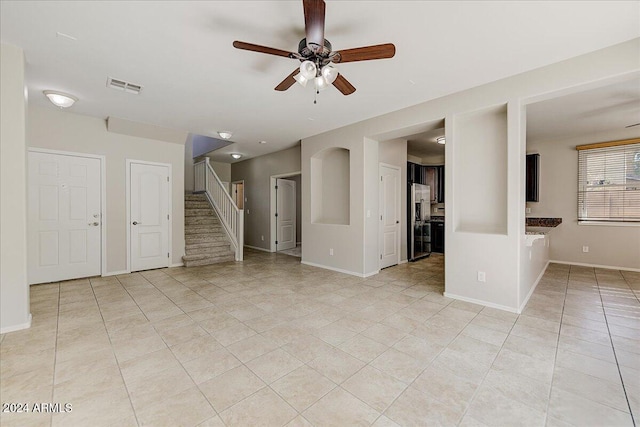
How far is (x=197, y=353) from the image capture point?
2.29 meters

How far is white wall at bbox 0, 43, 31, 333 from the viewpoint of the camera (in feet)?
8.55

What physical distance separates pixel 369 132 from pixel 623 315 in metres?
3.94

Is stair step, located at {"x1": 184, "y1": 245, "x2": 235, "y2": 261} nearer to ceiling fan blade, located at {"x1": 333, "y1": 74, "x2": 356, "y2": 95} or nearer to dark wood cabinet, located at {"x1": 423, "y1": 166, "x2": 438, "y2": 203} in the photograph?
ceiling fan blade, located at {"x1": 333, "y1": 74, "x2": 356, "y2": 95}

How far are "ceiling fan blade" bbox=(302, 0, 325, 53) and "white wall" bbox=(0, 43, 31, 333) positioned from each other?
2.96 m

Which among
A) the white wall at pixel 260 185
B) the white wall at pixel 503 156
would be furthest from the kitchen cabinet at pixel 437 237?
the white wall at pixel 260 185

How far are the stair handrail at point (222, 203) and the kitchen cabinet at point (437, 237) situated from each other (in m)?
4.91

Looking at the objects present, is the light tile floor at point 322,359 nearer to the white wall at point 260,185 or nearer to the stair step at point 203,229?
the stair step at point 203,229

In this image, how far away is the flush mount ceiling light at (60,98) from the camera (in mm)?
3569

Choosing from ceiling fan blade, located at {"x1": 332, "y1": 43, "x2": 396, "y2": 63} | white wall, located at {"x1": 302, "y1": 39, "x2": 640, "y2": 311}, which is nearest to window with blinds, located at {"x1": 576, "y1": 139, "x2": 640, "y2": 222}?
white wall, located at {"x1": 302, "y1": 39, "x2": 640, "y2": 311}

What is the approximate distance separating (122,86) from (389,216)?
4844mm

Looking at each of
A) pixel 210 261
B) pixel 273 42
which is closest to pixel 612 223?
pixel 273 42

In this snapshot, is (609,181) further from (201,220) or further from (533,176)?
(201,220)

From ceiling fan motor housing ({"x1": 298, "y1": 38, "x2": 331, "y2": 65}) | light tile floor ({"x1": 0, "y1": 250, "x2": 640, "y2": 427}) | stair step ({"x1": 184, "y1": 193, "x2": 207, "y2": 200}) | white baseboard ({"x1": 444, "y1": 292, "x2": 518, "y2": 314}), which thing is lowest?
light tile floor ({"x1": 0, "y1": 250, "x2": 640, "y2": 427})

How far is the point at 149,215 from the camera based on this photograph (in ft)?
17.6
